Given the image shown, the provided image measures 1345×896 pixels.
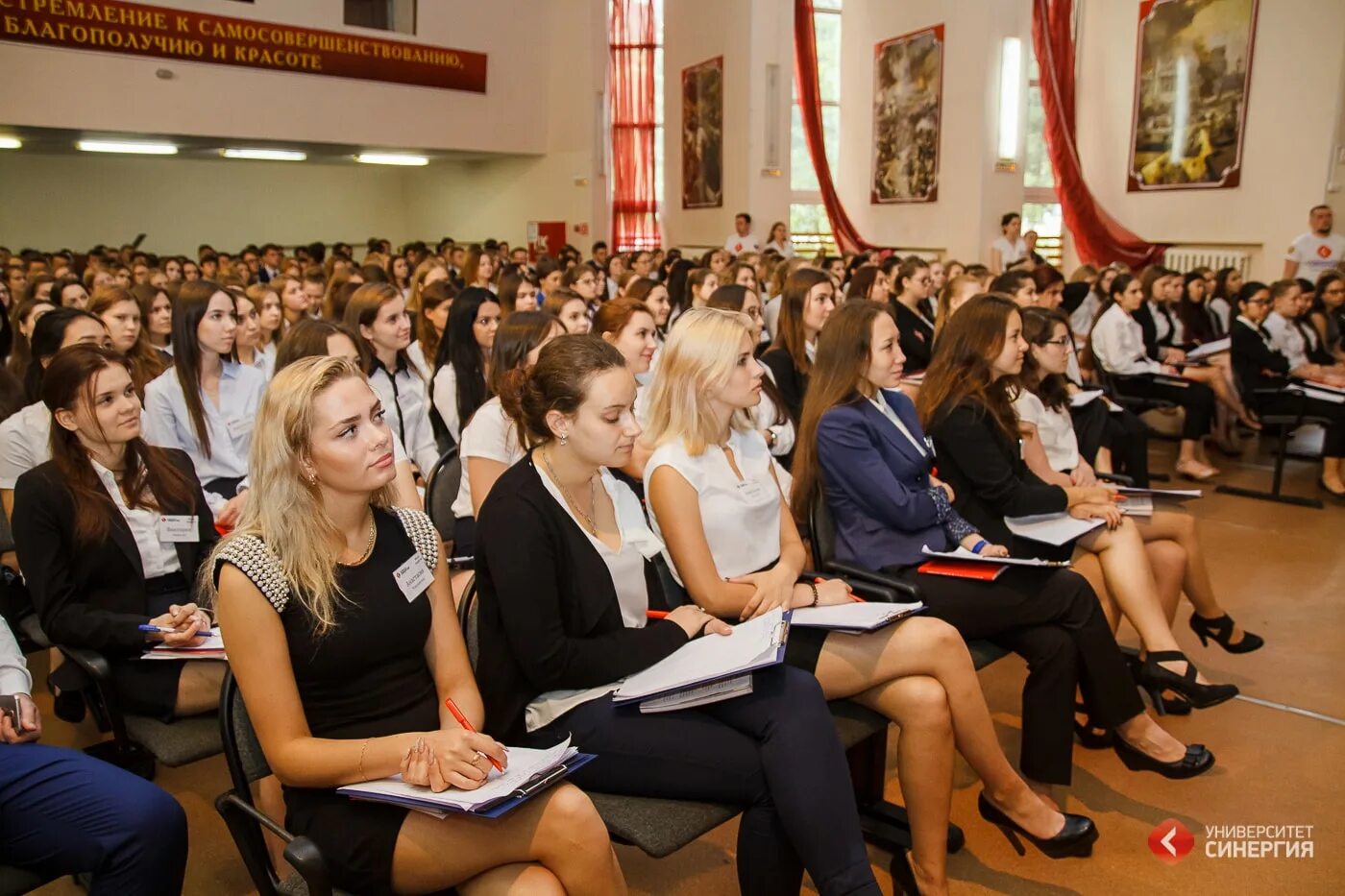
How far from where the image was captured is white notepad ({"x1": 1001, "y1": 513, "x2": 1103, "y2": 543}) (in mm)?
3016

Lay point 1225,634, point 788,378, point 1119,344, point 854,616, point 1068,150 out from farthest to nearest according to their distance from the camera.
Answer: point 1068,150
point 1119,344
point 788,378
point 1225,634
point 854,616

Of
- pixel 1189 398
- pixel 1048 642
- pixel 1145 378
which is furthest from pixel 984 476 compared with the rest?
pixel 1145 378

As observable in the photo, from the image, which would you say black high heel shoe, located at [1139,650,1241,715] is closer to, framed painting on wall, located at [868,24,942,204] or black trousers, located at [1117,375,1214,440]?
black trousers, located at [1117,375,1214,440]

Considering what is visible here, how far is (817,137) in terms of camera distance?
48.5 ft

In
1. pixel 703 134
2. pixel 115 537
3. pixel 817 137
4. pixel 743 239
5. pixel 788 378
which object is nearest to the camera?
pixel 115 537

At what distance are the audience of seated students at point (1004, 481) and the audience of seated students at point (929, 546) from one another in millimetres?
122

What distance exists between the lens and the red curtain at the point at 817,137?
14156mm

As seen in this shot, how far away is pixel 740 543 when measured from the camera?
2.58 metres

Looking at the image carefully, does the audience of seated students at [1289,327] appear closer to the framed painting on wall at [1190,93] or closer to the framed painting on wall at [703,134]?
the framed painting on wall at [1190,93]

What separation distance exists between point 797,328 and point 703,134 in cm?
1115

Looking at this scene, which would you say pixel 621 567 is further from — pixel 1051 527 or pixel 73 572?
pixel 1051 527

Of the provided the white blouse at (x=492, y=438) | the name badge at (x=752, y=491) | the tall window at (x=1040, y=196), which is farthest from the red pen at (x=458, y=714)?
the tall window at (x=1040, y=196)

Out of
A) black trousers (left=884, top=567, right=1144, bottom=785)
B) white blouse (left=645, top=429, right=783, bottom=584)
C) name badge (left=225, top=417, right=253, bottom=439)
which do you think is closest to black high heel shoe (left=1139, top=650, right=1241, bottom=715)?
black trousers (left=884, top=567, right=1144, bottom=785)

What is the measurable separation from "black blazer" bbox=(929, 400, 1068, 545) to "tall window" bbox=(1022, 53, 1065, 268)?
11.2 m
